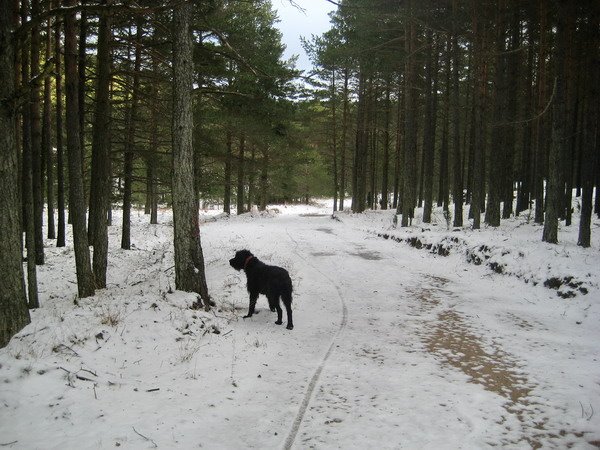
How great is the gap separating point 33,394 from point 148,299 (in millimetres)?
2805

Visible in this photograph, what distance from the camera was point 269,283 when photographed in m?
7.25

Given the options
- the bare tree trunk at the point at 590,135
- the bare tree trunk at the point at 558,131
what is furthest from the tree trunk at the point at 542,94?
the bare tree trunk at the point at 558,131

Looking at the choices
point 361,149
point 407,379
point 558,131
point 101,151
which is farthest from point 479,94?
point 361,149

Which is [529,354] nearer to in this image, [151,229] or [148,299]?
[148,299]

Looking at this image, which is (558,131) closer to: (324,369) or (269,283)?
(269,283)

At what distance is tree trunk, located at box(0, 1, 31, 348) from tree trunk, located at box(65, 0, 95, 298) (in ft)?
10.5

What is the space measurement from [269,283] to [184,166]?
2665mm

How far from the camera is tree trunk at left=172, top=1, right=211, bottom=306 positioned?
23.2 feet

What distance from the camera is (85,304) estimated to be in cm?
691

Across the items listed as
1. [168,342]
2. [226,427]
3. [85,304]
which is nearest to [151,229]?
[85,304]

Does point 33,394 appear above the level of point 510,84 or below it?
below

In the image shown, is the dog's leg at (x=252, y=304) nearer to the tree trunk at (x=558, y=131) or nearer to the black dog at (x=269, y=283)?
the black dog at (x=269, y=283)

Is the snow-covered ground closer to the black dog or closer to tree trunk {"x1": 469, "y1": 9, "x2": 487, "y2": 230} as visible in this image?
the black dog

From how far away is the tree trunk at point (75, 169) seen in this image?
820cm
